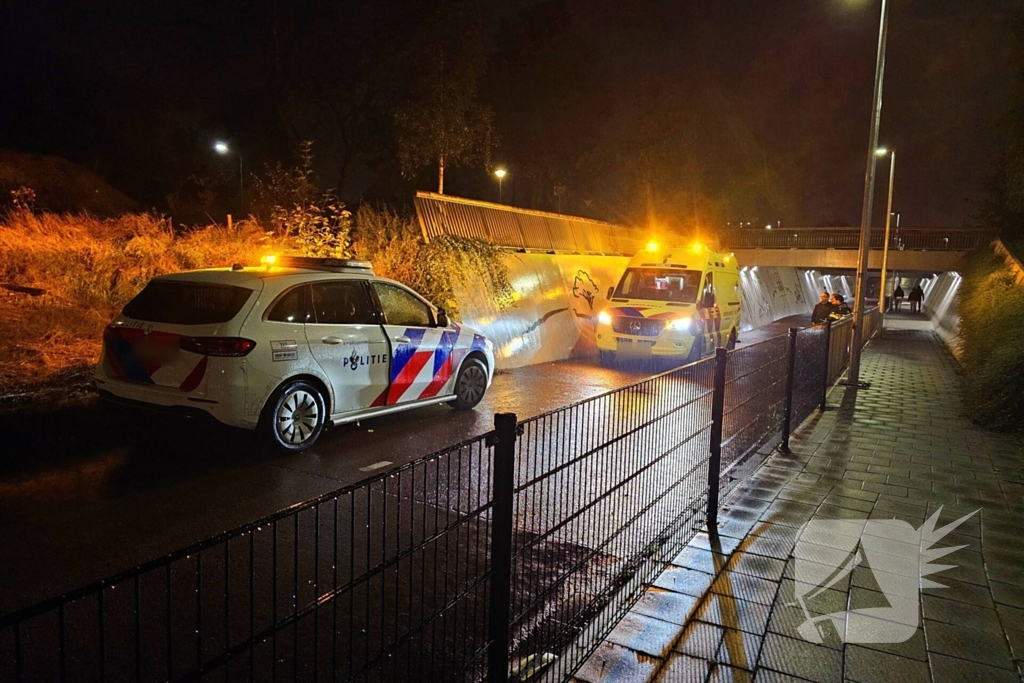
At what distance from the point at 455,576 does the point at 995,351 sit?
10321mm

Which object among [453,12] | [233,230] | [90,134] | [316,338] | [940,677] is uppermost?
[453,12]

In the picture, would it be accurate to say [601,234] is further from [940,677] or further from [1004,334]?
[940,677]

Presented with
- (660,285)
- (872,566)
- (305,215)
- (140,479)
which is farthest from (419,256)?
(872,566)

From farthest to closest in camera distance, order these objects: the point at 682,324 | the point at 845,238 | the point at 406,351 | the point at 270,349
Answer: the point at 845,238, the point at 682,324, the point at 406,351, the point at 270,349

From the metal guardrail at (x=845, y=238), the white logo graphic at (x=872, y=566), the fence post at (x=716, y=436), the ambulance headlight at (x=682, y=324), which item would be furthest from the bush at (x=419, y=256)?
the metal guardrail at (x=845, y=238)

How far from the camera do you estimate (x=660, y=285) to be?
1462 centimetres

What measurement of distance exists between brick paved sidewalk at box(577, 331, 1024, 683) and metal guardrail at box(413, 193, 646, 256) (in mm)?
8542

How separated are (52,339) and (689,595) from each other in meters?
9.44

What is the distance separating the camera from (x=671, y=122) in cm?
3456

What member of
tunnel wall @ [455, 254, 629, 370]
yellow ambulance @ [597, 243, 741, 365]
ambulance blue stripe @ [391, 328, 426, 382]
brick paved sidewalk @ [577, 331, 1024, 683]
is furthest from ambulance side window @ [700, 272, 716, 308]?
ambulance blue stripe @ [391, 328, 426, 382]

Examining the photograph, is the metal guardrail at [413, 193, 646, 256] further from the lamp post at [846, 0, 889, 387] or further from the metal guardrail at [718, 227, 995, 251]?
the metal guardrail at [718, 227, 995, 251]

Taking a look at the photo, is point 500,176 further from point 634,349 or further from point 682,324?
point 682,324

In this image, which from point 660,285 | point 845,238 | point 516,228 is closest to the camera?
point 660,285

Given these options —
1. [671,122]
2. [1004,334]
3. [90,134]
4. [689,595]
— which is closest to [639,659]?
[689,595]
